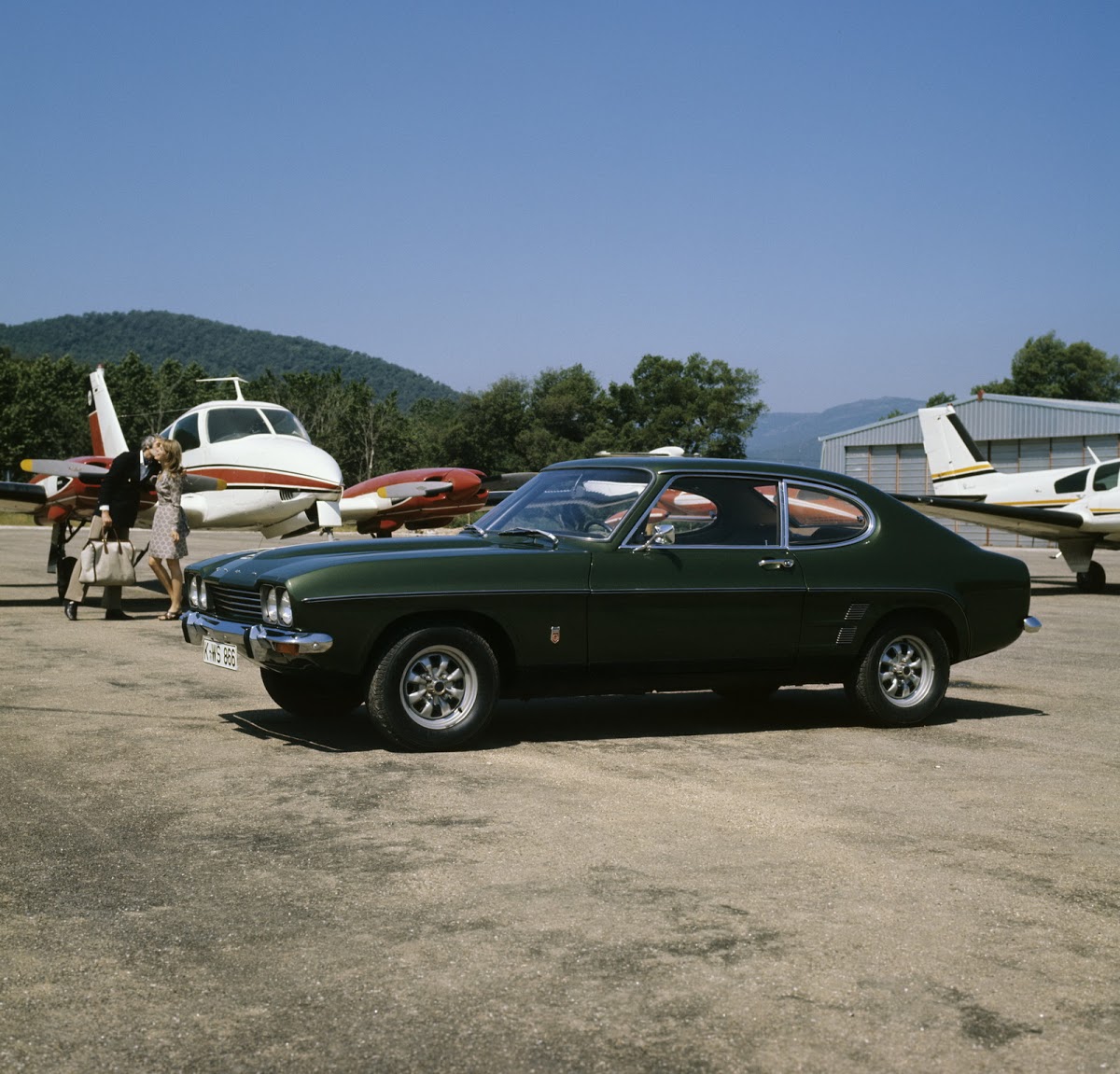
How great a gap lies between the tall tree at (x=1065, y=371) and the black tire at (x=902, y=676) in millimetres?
95225

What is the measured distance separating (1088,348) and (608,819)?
101720 millimetres

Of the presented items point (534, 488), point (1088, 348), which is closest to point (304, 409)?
point (1088, 348)

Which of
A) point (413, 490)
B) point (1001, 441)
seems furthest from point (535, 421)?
point (413, 490)

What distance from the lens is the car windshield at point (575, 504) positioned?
7.67 metres

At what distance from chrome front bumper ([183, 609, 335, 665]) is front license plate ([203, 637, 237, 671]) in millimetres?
Answer: 29

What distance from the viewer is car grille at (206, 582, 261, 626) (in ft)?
23.2

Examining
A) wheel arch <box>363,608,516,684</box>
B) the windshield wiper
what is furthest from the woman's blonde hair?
wheel arch <box>363,608,516,684</box>

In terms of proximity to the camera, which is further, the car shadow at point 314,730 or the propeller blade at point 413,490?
the propeller blade at point 413,490

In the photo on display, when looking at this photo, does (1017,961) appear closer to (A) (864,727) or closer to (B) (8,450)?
(A) (864,727)

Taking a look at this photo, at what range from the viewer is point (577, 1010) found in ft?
11.2

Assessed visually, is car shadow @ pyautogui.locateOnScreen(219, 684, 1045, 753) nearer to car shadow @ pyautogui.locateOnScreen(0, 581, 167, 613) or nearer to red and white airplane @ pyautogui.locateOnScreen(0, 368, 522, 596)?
car shadow @ pyautogui.locateOnScreen(0, 581, 167, 613)

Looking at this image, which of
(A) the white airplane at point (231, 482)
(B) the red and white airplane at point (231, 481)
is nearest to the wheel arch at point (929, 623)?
(B) the red and white airplane at point (231, 481)

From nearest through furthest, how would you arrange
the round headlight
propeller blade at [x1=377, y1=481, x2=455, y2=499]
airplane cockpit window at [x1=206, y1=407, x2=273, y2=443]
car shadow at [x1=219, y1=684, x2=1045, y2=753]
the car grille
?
the round headlight
the car grille
car shadow at [x1=219, y1=684, x2=1045, y2=753]
airplane cockpit window at [x1=206, y1=407, x2=273, y2=443]
propeller blade at [x1=377, y1=481, x2=455, y2=499]

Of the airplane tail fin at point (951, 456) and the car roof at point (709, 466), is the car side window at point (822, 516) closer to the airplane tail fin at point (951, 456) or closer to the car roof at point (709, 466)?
the car roof at point (709, 466)
